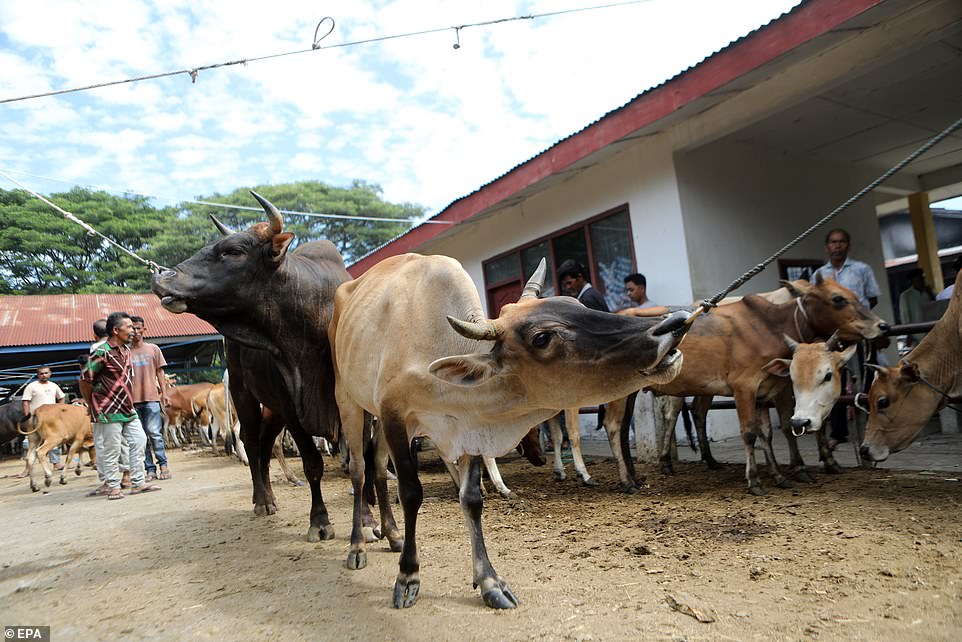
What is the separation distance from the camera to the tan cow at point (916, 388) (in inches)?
174

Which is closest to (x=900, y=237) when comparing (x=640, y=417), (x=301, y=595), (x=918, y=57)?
(x=918, y=57)

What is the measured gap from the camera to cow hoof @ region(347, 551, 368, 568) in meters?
3.77

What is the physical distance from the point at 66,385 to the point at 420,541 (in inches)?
1055

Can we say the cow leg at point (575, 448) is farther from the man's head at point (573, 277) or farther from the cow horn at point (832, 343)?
the cow horn at point (832, 343)

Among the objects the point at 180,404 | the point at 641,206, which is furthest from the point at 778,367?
the point at 180,404

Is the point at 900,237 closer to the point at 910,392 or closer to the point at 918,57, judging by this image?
the point at 918,57

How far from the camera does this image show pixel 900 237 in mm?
14812

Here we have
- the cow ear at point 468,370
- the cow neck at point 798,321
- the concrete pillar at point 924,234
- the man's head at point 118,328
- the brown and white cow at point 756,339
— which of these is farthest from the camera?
the concrete pillar at point 924,234

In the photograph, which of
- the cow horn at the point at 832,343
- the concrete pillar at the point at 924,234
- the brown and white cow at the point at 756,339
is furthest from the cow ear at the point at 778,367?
the concrete pillar at the point at 924,234

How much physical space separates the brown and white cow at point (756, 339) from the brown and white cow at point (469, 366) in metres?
2.79

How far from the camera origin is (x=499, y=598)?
2.91 metres

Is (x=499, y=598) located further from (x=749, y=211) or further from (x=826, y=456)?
(x=749, y=211)

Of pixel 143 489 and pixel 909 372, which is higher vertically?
pixel 909 372

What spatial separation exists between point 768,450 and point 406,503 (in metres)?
3.46
